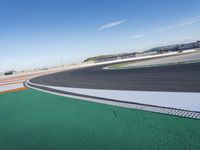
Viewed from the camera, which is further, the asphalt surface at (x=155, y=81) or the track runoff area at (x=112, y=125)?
the asphalt surface at (x=155, y=81)

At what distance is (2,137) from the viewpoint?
14.0 feet

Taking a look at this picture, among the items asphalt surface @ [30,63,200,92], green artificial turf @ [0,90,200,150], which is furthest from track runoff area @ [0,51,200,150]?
asphalt surface @ [30,63,200,92]

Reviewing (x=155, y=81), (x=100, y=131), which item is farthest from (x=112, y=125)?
(x=155, y=81)

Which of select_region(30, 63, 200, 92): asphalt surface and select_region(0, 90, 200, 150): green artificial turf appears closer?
select_region(0, 90, 200, 150): green artificial turf

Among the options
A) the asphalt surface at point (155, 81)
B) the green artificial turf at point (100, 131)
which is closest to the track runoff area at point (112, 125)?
the green artificial turf at point (100, 131)

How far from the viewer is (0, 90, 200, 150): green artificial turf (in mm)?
3191

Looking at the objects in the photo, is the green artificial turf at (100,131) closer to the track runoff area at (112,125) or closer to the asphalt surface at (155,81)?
the track runoff area at (112,125)

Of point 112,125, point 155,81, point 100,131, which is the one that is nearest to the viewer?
point 100,131

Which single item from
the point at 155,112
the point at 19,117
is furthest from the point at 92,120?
the point at 19,117

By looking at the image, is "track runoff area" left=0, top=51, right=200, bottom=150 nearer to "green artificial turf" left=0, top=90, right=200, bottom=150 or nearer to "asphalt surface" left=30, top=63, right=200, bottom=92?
"green artificial turf" left=0, top=90, right=200, bottom=150

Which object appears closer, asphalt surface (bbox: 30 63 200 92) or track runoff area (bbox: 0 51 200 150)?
track runoff area (bbox: 0 51 200 150)

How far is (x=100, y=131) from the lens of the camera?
3.93 m

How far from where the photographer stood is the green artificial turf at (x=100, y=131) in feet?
10.5

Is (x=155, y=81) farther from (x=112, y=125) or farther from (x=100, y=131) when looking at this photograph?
(x=100, y=131)
